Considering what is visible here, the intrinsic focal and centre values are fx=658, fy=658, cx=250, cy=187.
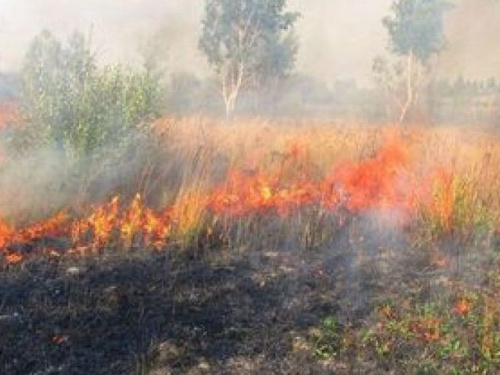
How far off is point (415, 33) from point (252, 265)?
2403 cm

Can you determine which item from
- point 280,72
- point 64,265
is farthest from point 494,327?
point 280,72

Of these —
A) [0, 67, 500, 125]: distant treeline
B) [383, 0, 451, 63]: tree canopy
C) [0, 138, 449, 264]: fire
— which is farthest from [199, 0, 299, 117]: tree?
[0, 138, 449, 264]: fire

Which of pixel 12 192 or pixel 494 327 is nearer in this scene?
pixel 494 327

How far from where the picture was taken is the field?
4980mm

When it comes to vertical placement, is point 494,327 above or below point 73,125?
below

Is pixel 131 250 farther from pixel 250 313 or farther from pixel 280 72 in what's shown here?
pixel 280 72

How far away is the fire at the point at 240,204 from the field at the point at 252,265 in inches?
1.0

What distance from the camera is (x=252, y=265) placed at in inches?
269

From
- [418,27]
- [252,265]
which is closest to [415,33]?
[418,27]

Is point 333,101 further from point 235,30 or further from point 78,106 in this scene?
point 78,106

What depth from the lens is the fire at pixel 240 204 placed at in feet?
24.1

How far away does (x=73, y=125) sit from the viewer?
28.2ft

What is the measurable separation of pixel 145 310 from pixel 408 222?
12.5ft

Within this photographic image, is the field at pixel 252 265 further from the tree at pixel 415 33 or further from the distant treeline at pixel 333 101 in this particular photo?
the tree at pixel 415 33
